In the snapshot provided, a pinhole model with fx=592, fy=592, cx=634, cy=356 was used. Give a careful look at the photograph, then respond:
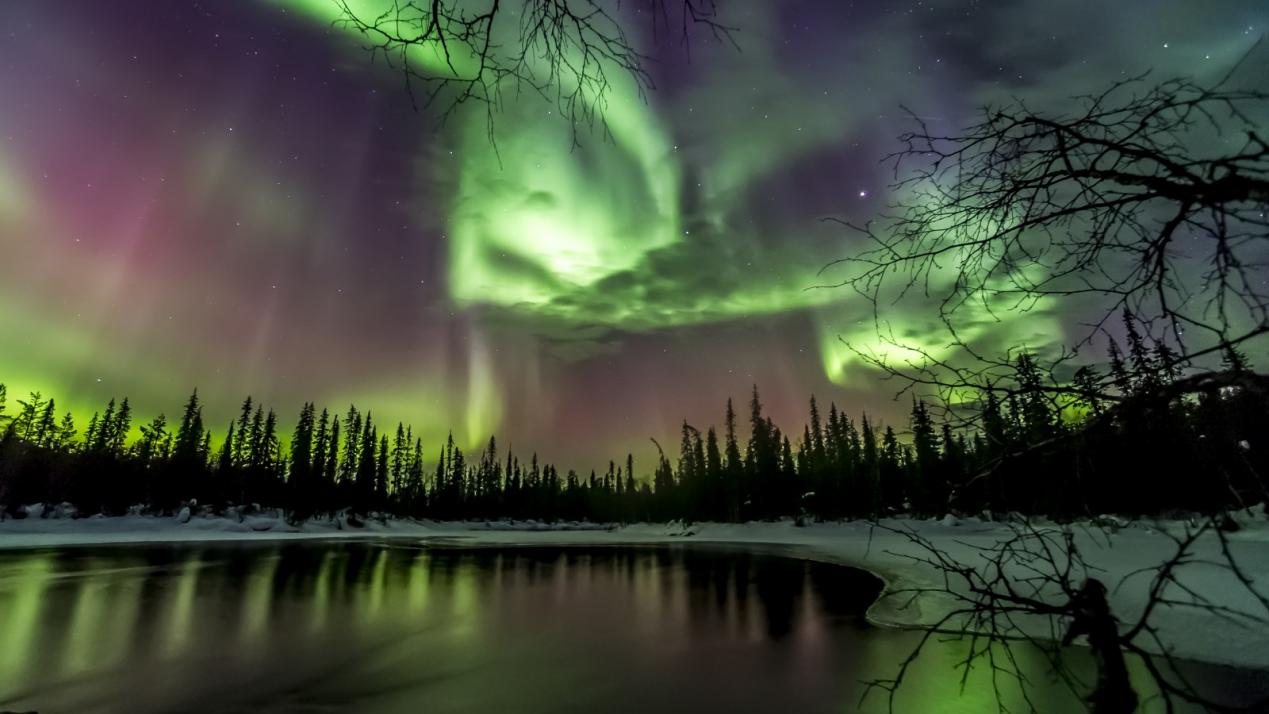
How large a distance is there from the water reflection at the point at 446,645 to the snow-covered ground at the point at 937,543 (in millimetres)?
2216

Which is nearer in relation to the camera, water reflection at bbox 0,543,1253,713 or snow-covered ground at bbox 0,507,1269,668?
water reflection at bbox 0,543,1253,713

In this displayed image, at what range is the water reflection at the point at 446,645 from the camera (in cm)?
1014

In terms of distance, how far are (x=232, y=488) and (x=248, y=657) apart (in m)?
100

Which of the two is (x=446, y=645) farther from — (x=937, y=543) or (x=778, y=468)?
(x=778, y=468)

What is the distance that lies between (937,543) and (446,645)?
33842 millimetres

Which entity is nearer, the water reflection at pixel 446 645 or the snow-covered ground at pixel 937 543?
the water reflection at pixel 446 645

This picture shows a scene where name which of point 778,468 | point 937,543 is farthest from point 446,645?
point 778,468

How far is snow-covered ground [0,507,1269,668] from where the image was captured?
11329 millimetres

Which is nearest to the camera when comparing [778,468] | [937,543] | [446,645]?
[446,645]

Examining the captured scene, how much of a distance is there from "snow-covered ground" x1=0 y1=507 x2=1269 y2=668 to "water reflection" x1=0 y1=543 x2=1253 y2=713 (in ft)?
7.27

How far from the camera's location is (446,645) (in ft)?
46.8

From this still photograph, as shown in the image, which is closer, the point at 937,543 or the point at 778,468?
the point at 937,543

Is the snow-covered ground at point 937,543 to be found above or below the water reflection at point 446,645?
above

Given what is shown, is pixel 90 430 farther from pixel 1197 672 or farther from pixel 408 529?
pixel 1197 672
